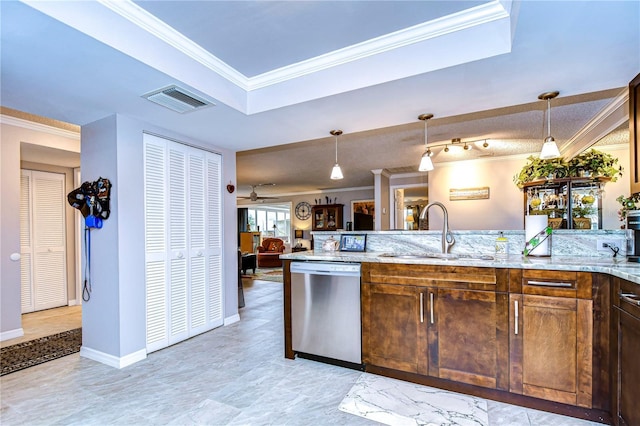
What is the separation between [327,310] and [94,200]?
2229 millimetres

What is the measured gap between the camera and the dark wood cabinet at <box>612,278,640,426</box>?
1502 millimetres

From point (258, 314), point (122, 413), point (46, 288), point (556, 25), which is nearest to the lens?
point (556, 25)

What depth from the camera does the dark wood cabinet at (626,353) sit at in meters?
1.50

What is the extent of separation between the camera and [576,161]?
3686 millimetres

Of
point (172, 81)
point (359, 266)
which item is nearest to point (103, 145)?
point (172, 81)

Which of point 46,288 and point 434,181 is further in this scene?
point 434,181

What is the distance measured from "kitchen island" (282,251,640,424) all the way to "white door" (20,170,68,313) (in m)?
4.63

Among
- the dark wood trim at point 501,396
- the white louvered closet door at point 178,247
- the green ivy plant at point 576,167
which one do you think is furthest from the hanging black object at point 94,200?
the green ivy plant at point 576,167

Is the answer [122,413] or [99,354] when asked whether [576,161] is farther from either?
[99,354]

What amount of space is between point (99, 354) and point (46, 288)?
105 inches

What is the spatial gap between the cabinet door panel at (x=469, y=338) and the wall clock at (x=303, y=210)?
8426 millimetres

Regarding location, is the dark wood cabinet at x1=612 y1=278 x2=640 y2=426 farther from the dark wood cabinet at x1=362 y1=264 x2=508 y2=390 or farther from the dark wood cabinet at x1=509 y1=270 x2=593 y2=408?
the dark wood cabinet at x1=362 y1=264 x2=508 y2=390

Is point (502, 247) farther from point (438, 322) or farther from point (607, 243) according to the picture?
point (438, 322)

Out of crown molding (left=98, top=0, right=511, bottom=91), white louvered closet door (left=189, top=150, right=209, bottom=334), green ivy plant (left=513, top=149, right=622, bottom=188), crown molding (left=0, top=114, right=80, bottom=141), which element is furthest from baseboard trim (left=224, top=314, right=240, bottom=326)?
green ivy plant (left=513, top=149, right=622, bottom=188)
